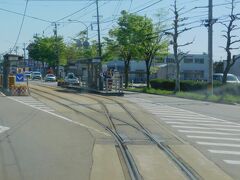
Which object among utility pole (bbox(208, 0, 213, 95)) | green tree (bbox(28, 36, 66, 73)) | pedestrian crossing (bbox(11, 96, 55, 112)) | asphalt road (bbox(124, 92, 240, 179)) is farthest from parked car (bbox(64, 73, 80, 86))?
asphalt road (bbox(124, 92, 240, 179))

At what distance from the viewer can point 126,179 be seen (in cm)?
942

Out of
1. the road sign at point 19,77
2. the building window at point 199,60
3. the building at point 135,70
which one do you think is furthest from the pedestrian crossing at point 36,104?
the building window at point 199,60

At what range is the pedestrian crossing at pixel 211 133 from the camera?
12.7 m

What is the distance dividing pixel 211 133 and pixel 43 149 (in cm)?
623

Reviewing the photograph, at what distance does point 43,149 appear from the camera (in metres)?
12.8

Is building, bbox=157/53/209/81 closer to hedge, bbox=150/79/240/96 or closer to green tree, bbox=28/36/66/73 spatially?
green tree, bbox=28/36/66/73

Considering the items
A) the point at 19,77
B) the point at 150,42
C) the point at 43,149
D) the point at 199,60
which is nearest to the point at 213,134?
the point at 43,149

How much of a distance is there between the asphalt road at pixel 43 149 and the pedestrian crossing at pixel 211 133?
118 inches

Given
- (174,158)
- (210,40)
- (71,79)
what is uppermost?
(210,40)

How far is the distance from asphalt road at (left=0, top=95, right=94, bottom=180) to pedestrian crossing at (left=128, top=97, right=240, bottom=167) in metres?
3.01

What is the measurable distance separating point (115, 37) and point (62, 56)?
46.8 metres

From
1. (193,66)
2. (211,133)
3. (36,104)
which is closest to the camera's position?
(211,133)

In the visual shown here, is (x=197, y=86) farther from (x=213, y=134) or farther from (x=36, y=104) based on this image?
(x=213, y=134)

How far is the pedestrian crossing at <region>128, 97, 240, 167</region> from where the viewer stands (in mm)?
12727
